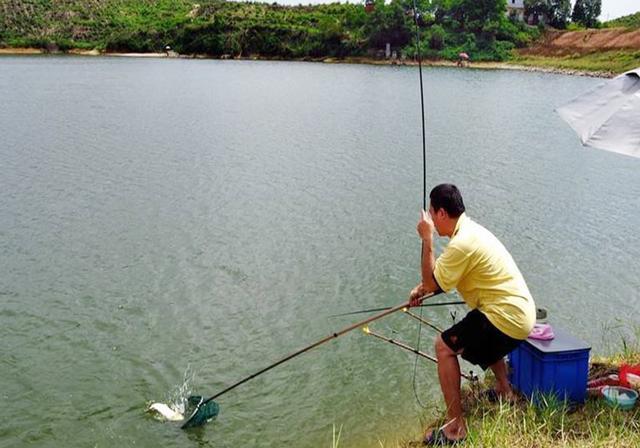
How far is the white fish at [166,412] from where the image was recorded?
460 cm

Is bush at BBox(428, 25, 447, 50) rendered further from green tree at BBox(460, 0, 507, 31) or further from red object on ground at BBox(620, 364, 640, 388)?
red object on ground at BBox(620, 364, 640, 388)

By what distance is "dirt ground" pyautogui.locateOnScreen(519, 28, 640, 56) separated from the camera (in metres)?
55.3

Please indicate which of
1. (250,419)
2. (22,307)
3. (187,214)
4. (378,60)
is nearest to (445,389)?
(250,419)

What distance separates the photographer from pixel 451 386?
3.67m

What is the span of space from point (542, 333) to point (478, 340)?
0.63m

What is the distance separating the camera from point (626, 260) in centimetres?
811

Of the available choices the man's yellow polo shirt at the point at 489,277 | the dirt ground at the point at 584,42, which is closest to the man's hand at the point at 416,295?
the man's yellow polo shirt at the point at 489,277

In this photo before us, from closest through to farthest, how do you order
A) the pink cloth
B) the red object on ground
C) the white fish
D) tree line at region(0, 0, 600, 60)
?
the pink cloth, the red object on ground, the white fish, tree line at region(0, 0, 600, 60)

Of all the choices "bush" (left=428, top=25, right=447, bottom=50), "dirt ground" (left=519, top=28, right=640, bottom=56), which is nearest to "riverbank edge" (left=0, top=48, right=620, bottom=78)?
"bush" (left=428, top=25, right=447, bottom=50)

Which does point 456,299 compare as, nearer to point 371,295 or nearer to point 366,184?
point 371,295

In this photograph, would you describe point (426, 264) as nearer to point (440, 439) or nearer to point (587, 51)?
point (440, 439)

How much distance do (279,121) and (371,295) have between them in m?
13.1

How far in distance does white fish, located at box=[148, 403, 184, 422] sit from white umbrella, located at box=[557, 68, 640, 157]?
11.9 ft

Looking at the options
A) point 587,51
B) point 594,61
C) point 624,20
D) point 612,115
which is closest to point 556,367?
point 612,115
